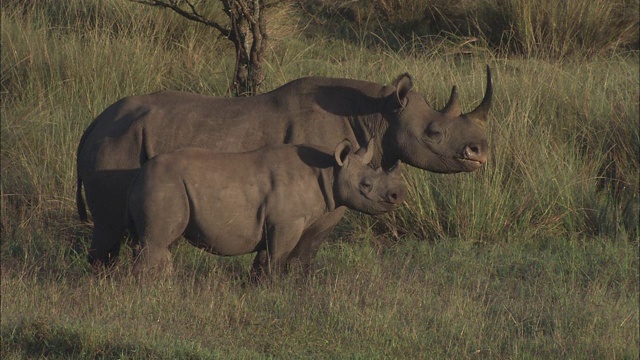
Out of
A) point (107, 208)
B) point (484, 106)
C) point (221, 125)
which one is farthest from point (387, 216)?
point (107, 208)

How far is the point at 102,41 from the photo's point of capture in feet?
40.5

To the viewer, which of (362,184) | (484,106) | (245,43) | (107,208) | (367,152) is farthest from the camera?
(245,43)

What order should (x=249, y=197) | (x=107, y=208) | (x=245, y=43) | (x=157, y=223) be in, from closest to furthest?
(x=157, y=223) → (x=249, y=197) → (x=107, y=208) → (x=245, y=43)

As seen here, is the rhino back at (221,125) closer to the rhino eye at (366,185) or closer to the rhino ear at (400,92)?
the rhino ear at (400,92)

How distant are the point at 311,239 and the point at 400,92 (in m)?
1.10

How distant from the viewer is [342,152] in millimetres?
7812

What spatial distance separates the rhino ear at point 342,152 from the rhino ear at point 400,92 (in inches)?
22.9

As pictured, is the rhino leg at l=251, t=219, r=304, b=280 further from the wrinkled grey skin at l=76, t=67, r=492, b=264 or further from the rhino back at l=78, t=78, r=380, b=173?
the rhino back at l=78, t=78, r=380, b=173

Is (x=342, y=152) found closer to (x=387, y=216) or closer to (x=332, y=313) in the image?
(x=332, y=313)

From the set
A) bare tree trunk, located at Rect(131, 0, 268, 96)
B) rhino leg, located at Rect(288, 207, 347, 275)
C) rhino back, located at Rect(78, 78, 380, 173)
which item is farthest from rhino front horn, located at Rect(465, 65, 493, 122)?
bare tree trunk, located at Rect(131, 0, 268, 96)

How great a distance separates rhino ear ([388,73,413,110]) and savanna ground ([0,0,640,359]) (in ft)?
3.78

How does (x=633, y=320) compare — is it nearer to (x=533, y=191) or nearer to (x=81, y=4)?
(x=533, y=191)

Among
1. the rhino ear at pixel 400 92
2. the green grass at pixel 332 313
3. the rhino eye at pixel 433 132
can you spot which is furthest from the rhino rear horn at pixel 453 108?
the green grass at pixel 332 313

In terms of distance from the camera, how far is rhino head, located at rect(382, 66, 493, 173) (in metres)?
8.17
